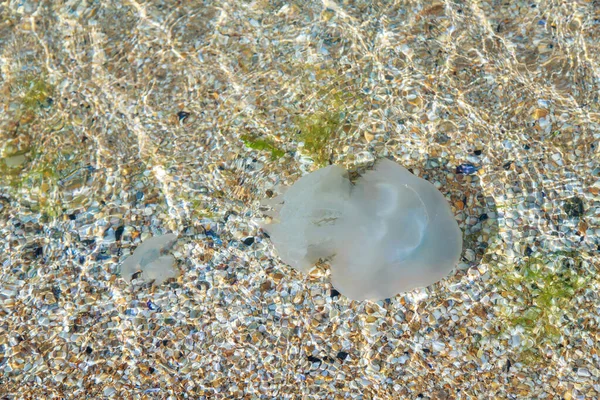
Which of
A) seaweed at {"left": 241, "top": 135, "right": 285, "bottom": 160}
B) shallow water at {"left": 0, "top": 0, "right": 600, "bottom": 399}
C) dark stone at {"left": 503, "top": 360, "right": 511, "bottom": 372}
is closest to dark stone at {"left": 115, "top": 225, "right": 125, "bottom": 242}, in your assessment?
shallow water at {"left": 0, "top": 0, "right": 600, "bottom": 399}

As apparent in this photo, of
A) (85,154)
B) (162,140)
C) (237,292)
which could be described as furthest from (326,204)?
(85,154)

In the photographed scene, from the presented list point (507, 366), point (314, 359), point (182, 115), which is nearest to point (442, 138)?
point (507, 366)

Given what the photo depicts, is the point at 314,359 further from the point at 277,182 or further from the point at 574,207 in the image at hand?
the point at 574,207

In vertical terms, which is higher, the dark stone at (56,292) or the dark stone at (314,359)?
the dark stone at (56,292)

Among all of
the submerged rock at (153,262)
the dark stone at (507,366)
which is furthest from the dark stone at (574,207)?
the submerged rock at (153,262)

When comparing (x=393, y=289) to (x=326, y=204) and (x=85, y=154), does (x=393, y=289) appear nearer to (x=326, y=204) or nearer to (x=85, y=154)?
(x=326, y=204)

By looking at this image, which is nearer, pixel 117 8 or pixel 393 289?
pixel 393 289

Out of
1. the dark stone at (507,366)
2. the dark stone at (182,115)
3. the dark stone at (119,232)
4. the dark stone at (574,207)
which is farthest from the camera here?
the dark stone at (182,115)

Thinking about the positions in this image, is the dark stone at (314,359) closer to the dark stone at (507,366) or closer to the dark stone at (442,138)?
the dark stone at (507,366)
